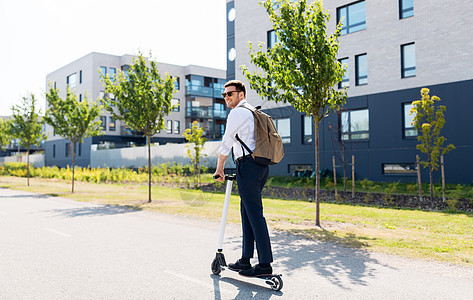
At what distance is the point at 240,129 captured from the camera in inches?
165

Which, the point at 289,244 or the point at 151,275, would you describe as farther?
the point at 289,244

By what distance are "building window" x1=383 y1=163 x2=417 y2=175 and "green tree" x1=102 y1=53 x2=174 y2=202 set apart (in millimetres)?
10599

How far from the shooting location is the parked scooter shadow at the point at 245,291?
12.8ft

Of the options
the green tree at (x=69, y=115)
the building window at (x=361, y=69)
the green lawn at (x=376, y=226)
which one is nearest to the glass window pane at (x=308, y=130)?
the building window at (x=361, y=69)

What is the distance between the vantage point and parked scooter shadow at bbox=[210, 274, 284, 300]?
389cm

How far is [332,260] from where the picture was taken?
5355 mm

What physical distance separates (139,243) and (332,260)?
3.09 meters

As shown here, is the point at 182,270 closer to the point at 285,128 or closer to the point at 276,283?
the point at 276,283

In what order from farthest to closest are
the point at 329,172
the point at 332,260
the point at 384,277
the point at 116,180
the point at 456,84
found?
the point at 116,180
the point at 329,172
the point at 456,84
the point at 332,260
the point at 384,277

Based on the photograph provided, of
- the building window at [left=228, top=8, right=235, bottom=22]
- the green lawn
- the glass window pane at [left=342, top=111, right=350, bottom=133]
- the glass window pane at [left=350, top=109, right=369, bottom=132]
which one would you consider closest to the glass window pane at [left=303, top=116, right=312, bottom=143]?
the glass window pane at [left=342, top=111, right=350, bottom=133]

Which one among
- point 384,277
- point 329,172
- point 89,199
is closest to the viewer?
point 384,277

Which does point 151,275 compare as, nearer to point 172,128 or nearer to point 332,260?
point 332,260

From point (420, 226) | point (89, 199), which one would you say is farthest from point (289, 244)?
point (89, 199)

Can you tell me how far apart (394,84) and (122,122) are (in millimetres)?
31065
